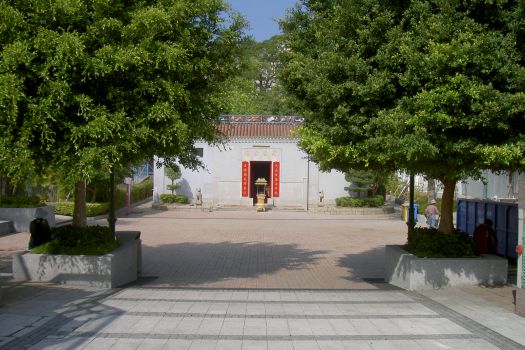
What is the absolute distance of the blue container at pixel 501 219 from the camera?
13016mm

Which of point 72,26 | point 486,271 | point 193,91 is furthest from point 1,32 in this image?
point 486,271

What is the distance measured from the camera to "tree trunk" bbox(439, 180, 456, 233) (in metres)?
10.6

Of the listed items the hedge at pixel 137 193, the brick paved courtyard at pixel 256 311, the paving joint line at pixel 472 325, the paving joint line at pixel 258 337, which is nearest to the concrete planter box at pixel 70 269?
the brick paved courtyard at pixel 256 311

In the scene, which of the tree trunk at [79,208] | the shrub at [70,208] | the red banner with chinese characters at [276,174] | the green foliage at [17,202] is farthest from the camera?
the red banner with chinese characters at [276,174]

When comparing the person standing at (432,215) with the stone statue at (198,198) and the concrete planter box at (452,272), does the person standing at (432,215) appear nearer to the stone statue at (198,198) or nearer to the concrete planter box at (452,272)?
the concrete planter box at (452,272)

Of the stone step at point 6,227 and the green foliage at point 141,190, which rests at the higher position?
the green foliage at point 141,190

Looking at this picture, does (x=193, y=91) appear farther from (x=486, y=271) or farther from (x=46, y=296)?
(x=486, y=271)

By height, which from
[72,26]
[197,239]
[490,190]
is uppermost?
[72,26]

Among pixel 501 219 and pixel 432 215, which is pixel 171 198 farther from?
pixel 501 219

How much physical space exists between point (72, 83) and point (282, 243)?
11.7 m

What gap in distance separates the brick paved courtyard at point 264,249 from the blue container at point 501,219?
2864 millimetres

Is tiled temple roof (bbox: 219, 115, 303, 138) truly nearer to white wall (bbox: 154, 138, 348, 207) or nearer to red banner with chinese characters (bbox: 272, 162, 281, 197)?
white wall (bbox: 154, 138, 348, 207)

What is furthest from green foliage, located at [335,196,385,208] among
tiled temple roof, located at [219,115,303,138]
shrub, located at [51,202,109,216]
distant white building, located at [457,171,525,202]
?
shrub, located at [51,202,109,216]

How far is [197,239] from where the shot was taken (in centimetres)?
1956
